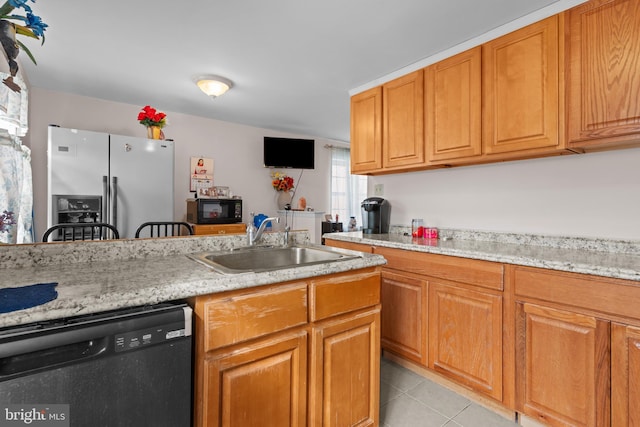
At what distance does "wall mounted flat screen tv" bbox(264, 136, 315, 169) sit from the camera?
4879 millimetres

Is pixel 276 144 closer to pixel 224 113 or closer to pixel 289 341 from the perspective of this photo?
pixel 224 113

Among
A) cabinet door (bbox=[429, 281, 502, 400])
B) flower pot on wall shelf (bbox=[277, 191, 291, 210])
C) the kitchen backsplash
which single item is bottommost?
cabinet door (bbox=[429, 281, 502, 400])

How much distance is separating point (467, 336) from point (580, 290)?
64 cm

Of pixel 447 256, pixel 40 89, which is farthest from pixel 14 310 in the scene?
pixel 40 89

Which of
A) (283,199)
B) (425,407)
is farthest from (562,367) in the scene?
(283,199)

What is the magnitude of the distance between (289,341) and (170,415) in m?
0.41

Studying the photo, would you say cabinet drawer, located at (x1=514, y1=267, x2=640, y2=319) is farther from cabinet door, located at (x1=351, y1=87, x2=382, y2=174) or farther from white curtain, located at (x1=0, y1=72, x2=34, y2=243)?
white curtain, located at (x1=0, y1=72, x2=34, y2=243)

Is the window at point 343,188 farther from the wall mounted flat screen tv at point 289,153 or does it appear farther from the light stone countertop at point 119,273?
the light stone countertop at point 119,273

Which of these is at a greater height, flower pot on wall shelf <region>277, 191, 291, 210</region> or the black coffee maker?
flower pot on wall shelf <region>277, 191, 291, 210</region>

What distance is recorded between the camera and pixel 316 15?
1967 mm

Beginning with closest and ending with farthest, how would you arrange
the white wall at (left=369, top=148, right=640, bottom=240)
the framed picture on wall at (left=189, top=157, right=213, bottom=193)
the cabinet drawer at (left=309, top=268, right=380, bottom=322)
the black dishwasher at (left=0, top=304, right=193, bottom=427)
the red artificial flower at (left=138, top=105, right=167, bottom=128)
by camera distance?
the black dishwasher at (left=0, top=304, right=193, bottom=427) → the cabinet drawer at (left=309, top=268, right=380, bottom=322) → the white wall at (left=369, top=148, right=640, bottom=240) → the red artificial flower at (left=138, top=105, right=167, bottom=128) → the framed picture on wall at (left=189, top=157, right=213, bottom=193)

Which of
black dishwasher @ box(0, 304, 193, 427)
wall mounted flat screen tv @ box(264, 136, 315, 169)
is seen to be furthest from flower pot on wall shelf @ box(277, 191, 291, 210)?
black dishwasher @ box(0, 304, 193, 427)

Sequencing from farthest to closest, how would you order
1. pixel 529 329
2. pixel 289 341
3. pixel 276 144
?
pixel 276 144 < pixel 529 329 < pixel 289 341

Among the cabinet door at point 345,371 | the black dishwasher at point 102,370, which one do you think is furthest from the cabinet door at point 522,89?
the black dishwasher at point 102,370
